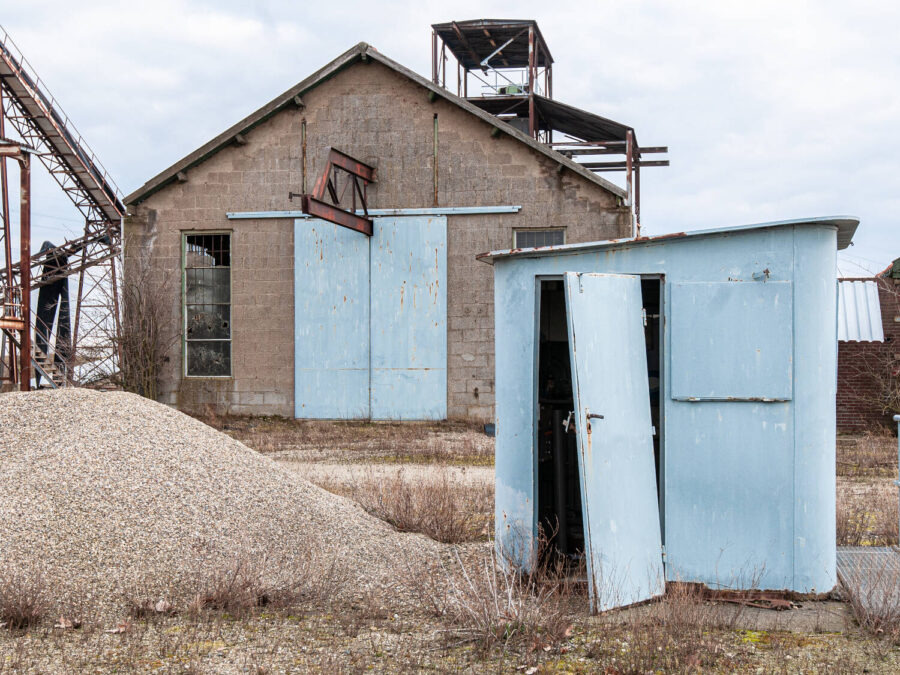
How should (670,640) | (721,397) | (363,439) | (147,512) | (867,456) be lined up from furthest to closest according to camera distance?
(363,439) < (867,456) < (147,512) < (721,397) < (670,640)

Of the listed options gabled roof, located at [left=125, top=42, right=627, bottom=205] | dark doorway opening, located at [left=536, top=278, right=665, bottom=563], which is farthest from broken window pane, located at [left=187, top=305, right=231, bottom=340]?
dark doorway opening, located at [left=536, top=278, right=665, bottom=563]

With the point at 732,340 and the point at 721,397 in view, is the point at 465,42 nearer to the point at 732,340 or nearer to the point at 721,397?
the point at 732,340

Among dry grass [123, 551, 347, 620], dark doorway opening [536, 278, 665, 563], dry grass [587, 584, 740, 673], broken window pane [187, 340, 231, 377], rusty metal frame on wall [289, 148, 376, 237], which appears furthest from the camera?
broken window pane [187, 340, 231, 377]

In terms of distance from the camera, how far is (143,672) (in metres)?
4.21

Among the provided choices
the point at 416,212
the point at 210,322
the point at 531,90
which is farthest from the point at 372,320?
the point at 531,90

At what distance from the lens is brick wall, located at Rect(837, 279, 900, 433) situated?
1734 cm

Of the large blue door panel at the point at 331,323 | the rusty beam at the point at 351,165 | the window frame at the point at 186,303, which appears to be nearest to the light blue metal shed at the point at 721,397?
the rusty beam at the point at 351,165

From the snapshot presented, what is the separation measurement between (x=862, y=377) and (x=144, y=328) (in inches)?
593

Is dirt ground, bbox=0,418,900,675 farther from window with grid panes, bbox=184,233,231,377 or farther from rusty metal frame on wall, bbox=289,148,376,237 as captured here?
window with grid panes, bbox=184,233,231,377

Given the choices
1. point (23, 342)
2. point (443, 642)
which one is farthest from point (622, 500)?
point (23, 342)

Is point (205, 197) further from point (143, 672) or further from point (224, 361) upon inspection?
point (143, 672)

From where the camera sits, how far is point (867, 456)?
1290 centimetres

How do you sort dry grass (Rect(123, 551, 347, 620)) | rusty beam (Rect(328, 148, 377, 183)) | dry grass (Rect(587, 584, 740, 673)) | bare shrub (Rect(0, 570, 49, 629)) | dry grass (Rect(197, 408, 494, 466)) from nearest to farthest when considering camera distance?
dry grass (Rect(587, 584, 740, 673)) < bare shrub (Rect(0, 570, 49, 629)) < dry grass (Rect(123, 551, 347, 620)) < dry grass (Rect(197, 408, 494, 466)) < rusty beam (Rect(328, 148, 377, 183))

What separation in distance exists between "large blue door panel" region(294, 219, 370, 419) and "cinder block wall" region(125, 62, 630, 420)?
313 mm
